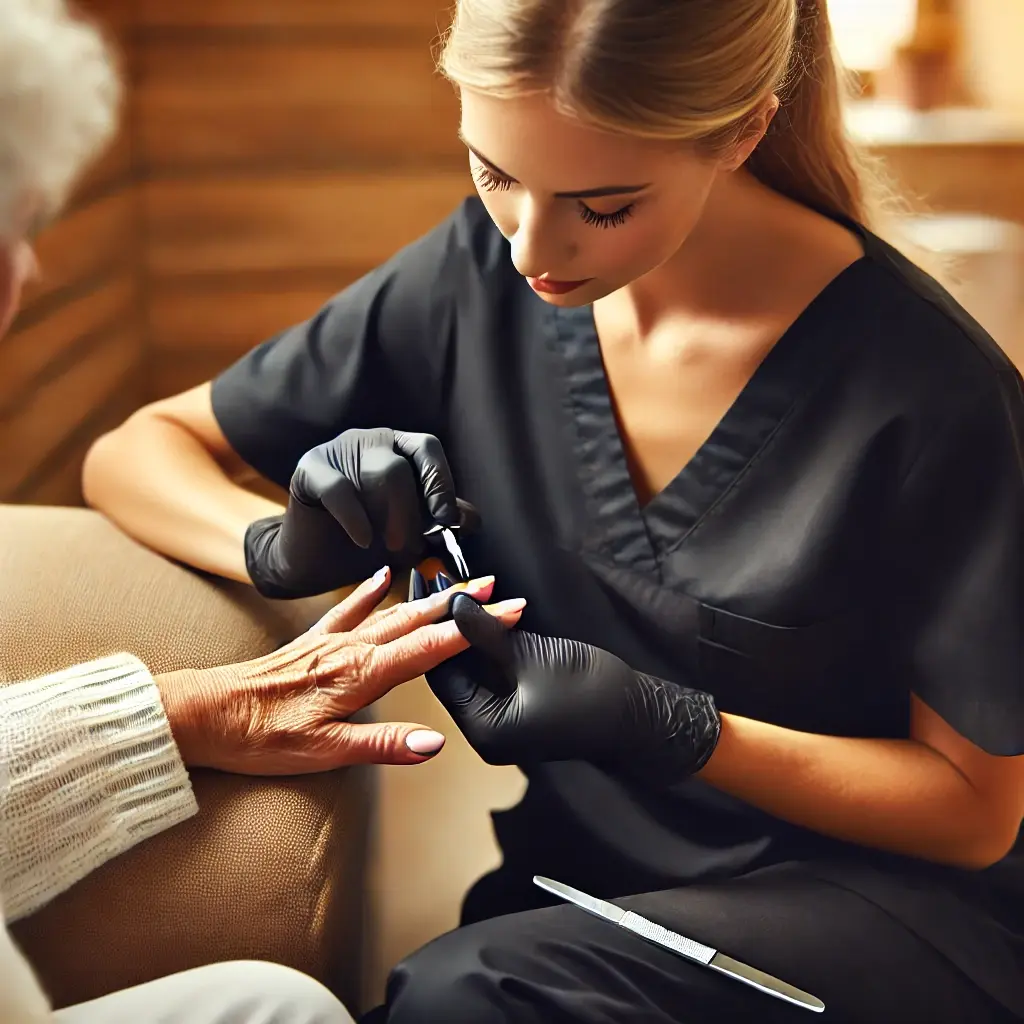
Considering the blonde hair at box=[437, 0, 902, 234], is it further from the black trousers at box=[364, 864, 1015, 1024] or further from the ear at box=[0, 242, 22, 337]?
the black trousers at box=[364, 864, 1015, 1024]

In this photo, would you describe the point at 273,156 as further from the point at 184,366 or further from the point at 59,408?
the point at 59,408

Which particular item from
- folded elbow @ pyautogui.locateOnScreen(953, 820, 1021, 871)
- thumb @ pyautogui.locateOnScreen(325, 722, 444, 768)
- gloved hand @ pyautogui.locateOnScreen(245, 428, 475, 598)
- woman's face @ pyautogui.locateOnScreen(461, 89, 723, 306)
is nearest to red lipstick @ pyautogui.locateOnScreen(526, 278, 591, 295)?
woman's face @ pyautogui.locateOnScreen(461, 89, 723, 306)

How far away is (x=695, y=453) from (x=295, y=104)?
0.61 meters

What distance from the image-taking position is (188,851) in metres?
0.56

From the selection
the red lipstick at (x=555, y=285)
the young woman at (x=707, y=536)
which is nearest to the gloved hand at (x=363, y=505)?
the young woman at (x=707, y=536)

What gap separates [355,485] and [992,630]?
316mm

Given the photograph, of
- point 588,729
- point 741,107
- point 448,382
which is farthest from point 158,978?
point 741,107

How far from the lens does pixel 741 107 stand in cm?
51

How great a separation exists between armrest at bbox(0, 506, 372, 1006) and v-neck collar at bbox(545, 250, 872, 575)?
19 cm

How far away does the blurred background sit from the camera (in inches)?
32.4

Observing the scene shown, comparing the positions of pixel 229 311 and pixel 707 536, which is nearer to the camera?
pixel 707 536

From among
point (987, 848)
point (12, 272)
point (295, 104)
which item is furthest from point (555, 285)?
point (295, 104)

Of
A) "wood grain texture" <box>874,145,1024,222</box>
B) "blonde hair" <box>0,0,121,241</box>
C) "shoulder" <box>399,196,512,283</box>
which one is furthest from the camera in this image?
"wood grain texture" <box>874,145,1024,222</box>

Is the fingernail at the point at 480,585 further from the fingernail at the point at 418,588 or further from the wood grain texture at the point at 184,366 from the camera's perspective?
the wood grain texture at the point at 184,366
